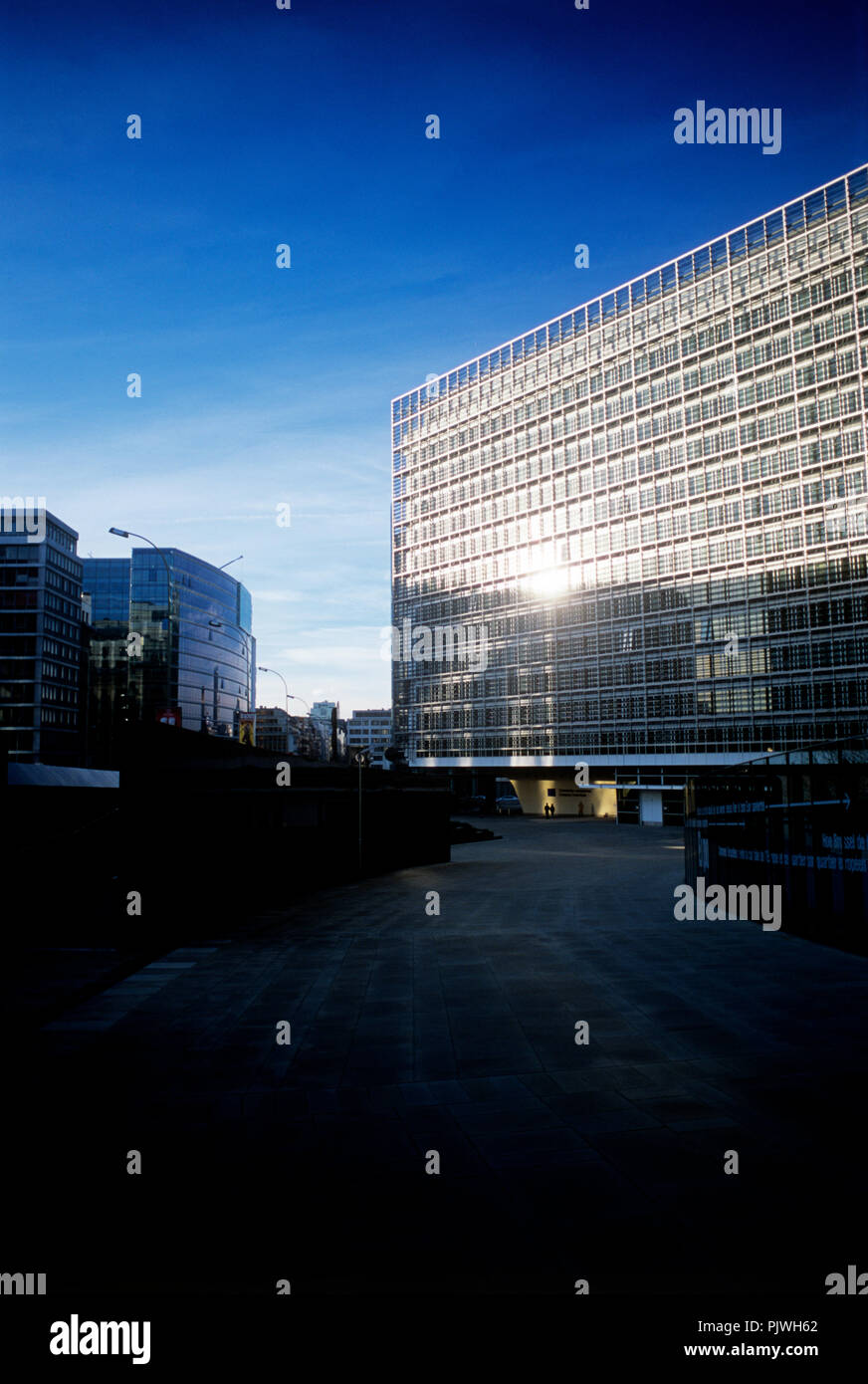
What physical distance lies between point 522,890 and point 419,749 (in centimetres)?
6873

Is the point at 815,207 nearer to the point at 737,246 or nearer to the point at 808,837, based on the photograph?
the point at 737,246

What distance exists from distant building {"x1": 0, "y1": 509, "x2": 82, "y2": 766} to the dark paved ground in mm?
89011

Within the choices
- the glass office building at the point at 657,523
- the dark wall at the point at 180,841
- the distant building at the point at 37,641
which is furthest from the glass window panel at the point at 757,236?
the distant building at the point at 37,641

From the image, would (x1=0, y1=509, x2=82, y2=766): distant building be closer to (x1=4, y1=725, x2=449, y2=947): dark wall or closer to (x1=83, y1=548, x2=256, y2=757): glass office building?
(x1=83, y1=548, x2=256, y2=757): glass office building

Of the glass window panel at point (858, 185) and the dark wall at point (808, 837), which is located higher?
the glass window panel at point (858, 185)

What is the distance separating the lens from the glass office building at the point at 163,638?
411 feet

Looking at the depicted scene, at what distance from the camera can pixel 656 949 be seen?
1098 centimetres

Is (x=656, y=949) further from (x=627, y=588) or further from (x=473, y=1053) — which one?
(x=627, y=588)

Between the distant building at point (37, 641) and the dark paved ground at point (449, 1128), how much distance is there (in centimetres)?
8901

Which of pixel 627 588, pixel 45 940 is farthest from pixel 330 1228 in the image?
pixel 627 588

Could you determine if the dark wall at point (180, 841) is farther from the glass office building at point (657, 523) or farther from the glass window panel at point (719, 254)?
the glass window panel at point (719, 254)

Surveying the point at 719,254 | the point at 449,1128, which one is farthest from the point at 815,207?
the point at 449,1128
